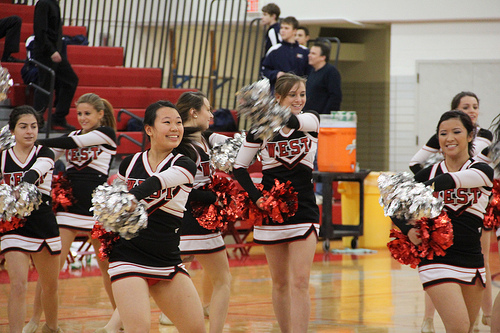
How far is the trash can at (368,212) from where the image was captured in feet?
33.0

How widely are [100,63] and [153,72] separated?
2.70 feet

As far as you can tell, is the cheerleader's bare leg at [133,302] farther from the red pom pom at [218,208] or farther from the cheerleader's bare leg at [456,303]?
the cheerleader's bare leg at [456,303]

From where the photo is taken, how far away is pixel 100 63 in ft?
37.6

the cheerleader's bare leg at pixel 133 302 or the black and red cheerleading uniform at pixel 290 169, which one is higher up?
the black and red cheerleading uniform at pixel 290 169

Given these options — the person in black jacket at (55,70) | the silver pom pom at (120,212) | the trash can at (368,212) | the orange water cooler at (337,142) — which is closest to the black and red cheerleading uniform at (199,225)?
the silver pom pom at (120,212)

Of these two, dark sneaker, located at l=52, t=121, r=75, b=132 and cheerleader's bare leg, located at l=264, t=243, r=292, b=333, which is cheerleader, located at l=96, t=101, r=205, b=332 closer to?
cheerleader's bare leg, located at l=264, t=243, r=292, b=333

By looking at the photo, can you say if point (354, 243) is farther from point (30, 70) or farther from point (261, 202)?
point (261, 202)

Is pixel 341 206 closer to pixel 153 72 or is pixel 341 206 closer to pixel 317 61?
pixel 317 61

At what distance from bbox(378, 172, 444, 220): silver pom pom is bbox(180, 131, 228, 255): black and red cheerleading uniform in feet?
3.69

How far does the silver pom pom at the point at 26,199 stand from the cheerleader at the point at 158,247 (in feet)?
4.00

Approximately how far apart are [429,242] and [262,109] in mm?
1100

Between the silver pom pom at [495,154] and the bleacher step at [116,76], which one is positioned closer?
the silver pom pom at [495,154]

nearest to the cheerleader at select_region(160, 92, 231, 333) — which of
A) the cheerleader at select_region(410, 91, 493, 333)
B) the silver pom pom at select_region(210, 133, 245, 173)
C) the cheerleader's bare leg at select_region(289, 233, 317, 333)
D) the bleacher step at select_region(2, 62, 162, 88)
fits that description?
the silver pom pom at select_region(210, 133, 245, 173)

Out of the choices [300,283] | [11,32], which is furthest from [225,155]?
[11,32]
